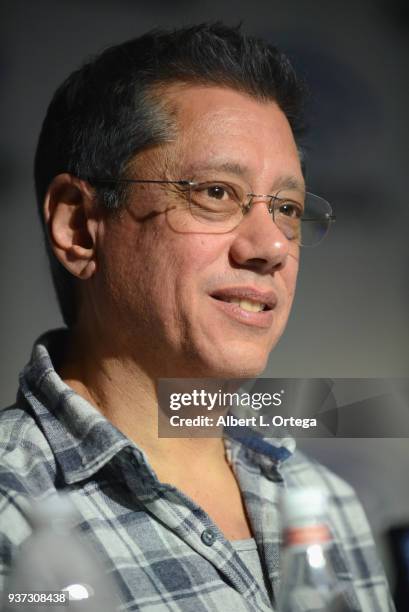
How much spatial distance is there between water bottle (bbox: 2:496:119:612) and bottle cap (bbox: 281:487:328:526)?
24 centimetres

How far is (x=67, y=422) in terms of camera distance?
91 cm

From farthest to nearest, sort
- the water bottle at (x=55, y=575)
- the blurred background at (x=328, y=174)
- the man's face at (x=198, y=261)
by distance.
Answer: the blurred background at (x=328, y=174) < the man's face at (x=198, y=261) < the water bottle at (x=55, y=575)

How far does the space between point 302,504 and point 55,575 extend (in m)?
0.34

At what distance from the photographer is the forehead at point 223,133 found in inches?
37.5

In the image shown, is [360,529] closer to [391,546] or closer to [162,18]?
[391,546]

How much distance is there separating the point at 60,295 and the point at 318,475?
44 cm

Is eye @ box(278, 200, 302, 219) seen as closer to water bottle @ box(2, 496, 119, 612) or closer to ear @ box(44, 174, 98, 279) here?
ear @ box(44, 174, 98, 279)

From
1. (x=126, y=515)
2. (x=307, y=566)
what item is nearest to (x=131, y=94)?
(x=126, y=515)

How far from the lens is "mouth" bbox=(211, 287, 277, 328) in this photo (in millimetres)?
950

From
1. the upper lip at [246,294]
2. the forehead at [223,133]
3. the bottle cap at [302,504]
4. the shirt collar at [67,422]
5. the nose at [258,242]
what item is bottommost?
the bottle cap at [302,504]

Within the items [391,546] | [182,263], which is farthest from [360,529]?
[182,263]

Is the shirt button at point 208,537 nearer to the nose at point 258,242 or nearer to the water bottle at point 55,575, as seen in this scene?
the water bottle at point 55,575

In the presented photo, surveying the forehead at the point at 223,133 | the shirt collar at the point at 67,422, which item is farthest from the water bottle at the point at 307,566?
the forehead at the point at 223,133

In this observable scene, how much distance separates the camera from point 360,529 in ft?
3.36
